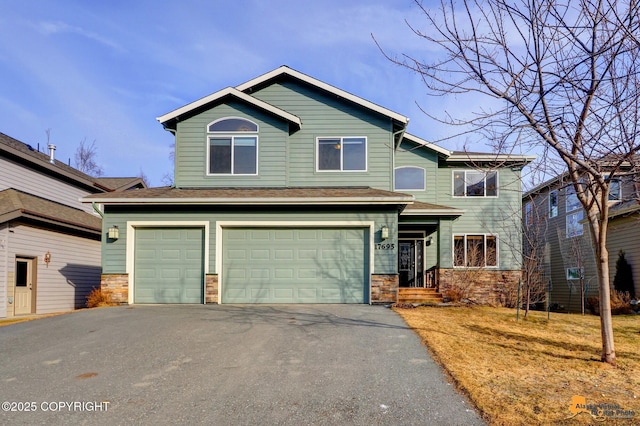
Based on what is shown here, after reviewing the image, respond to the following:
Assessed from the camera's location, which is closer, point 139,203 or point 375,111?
point 139,203

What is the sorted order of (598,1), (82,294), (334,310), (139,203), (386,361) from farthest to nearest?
(82,294)
(139,203)
(334,310)
(386,361)
(598,1)

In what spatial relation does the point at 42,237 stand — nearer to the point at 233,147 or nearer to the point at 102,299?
the point at 102,299

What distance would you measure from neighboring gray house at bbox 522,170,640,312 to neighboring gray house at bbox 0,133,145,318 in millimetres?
14930

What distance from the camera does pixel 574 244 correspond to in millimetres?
17500

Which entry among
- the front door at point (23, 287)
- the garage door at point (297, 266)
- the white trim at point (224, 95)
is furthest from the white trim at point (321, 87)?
the front door at point (23, 287)

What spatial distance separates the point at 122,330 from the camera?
9.15 m

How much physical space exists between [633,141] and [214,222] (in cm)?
970

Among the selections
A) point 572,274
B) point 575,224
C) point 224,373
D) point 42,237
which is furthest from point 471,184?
point 42,237

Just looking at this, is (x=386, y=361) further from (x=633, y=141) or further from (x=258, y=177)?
(x=258, y=177)

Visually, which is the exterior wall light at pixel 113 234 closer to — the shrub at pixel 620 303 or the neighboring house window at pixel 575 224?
the shrub at pixel 620 303

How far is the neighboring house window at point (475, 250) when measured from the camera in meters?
16.8

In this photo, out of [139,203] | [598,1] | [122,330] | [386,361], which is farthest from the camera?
[139,203]

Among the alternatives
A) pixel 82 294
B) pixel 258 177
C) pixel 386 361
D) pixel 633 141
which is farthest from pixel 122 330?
pixel 82 294

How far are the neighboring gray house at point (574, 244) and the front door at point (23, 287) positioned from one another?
15.1 m
